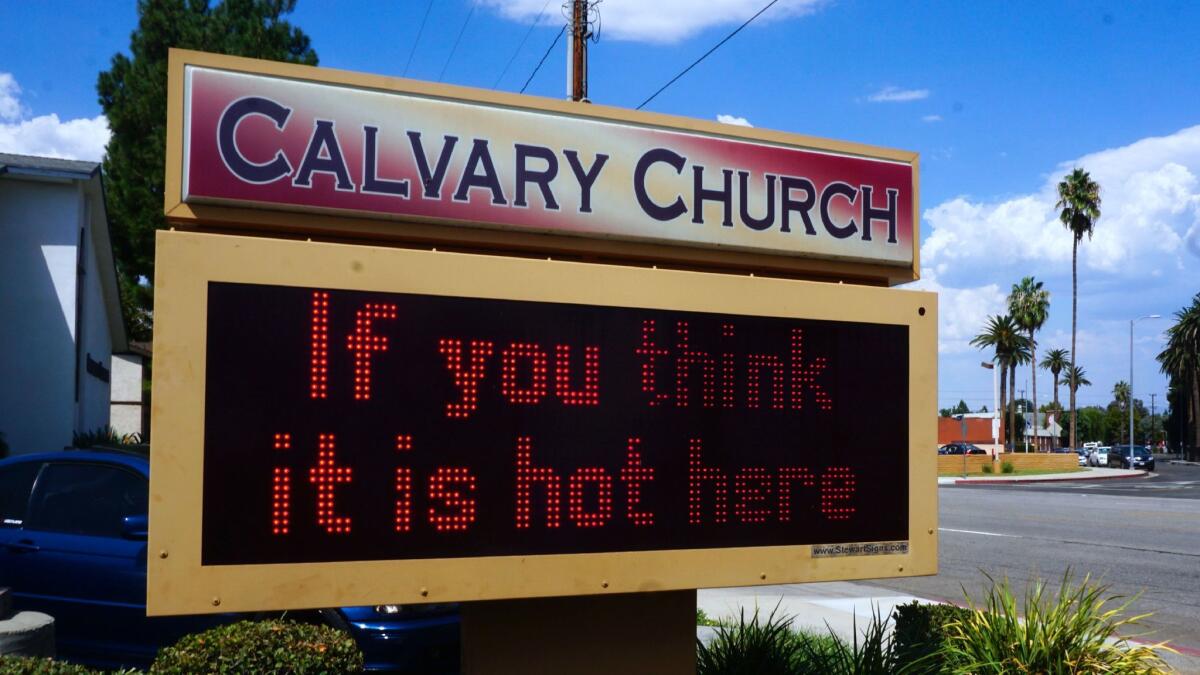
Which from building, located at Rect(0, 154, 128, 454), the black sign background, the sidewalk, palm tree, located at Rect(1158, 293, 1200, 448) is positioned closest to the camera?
the black sign background

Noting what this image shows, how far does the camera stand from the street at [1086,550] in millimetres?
12977

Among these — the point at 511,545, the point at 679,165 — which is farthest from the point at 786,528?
the point at 679,165

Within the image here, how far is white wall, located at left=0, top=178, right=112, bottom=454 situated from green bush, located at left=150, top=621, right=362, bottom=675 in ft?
53.5

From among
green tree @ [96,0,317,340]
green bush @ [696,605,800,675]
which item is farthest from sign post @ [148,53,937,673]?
green tree @ [96,0,317,340]

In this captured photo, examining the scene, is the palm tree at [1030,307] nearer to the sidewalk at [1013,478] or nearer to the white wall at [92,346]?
the sidewalk at [1013,478]

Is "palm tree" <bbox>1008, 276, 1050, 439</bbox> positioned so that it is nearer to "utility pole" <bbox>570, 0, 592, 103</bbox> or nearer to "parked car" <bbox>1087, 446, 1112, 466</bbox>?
"parked car" <bbox>1087, 446, 1112, 466</bbox>

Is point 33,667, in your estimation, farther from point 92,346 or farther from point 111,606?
point 92,346

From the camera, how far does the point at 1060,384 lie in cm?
12750

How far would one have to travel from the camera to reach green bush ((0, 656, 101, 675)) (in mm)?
5090

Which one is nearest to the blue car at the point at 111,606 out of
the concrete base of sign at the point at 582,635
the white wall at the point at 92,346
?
the concrete base of sign at the point at 582,635

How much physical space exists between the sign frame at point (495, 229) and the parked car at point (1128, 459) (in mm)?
69322

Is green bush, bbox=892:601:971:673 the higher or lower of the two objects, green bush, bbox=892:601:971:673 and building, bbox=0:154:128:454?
the lower

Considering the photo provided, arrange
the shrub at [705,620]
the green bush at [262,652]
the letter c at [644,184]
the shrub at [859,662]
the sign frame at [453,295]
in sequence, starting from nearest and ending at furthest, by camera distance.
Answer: the sign frame at [453,295], the letter c at [644,184], the green bush at [262,652], the shrub at [859,662], the shrub at [705,620]

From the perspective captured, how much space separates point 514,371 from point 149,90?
33344 millimetres
